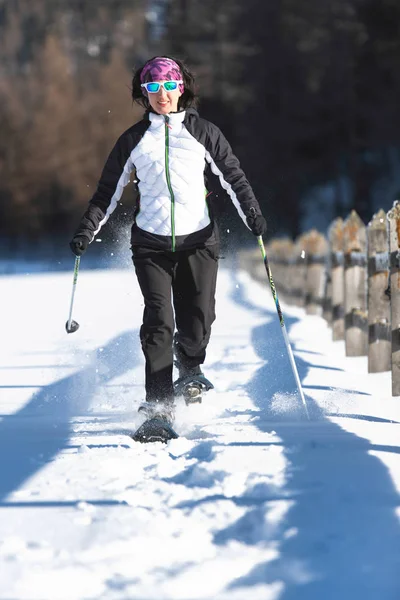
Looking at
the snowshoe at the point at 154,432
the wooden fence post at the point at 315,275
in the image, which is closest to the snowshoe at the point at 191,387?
the snowshoe at the point at 154,432

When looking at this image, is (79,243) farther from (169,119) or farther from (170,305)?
(169,119)

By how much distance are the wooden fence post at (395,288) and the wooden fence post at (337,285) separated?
3.21 meters

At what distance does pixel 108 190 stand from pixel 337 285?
16.4 ft

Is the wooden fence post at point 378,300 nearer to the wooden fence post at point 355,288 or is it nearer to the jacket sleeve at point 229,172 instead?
the wooden fence post at point 355,288

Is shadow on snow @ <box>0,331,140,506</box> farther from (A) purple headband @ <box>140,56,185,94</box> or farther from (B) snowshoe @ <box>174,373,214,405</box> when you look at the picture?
(A) purple headband @ <box>140,56,185,94</box>

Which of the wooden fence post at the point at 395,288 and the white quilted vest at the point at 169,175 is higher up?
the white quilted vest at the point at 169,175

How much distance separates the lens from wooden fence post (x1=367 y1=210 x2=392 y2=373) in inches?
295

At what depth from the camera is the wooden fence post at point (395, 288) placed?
6.29 meters

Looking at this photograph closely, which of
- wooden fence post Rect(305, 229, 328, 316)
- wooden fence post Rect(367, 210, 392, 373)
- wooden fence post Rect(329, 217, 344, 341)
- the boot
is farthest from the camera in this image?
wooden fence post Rect(305, 229, 328, 316)

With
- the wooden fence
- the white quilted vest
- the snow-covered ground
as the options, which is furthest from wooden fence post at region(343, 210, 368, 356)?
the white quilted vest

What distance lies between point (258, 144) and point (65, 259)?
1442cm

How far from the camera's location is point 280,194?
5362cm

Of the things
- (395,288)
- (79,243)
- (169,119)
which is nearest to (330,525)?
(79,243)

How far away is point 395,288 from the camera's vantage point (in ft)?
21.0
